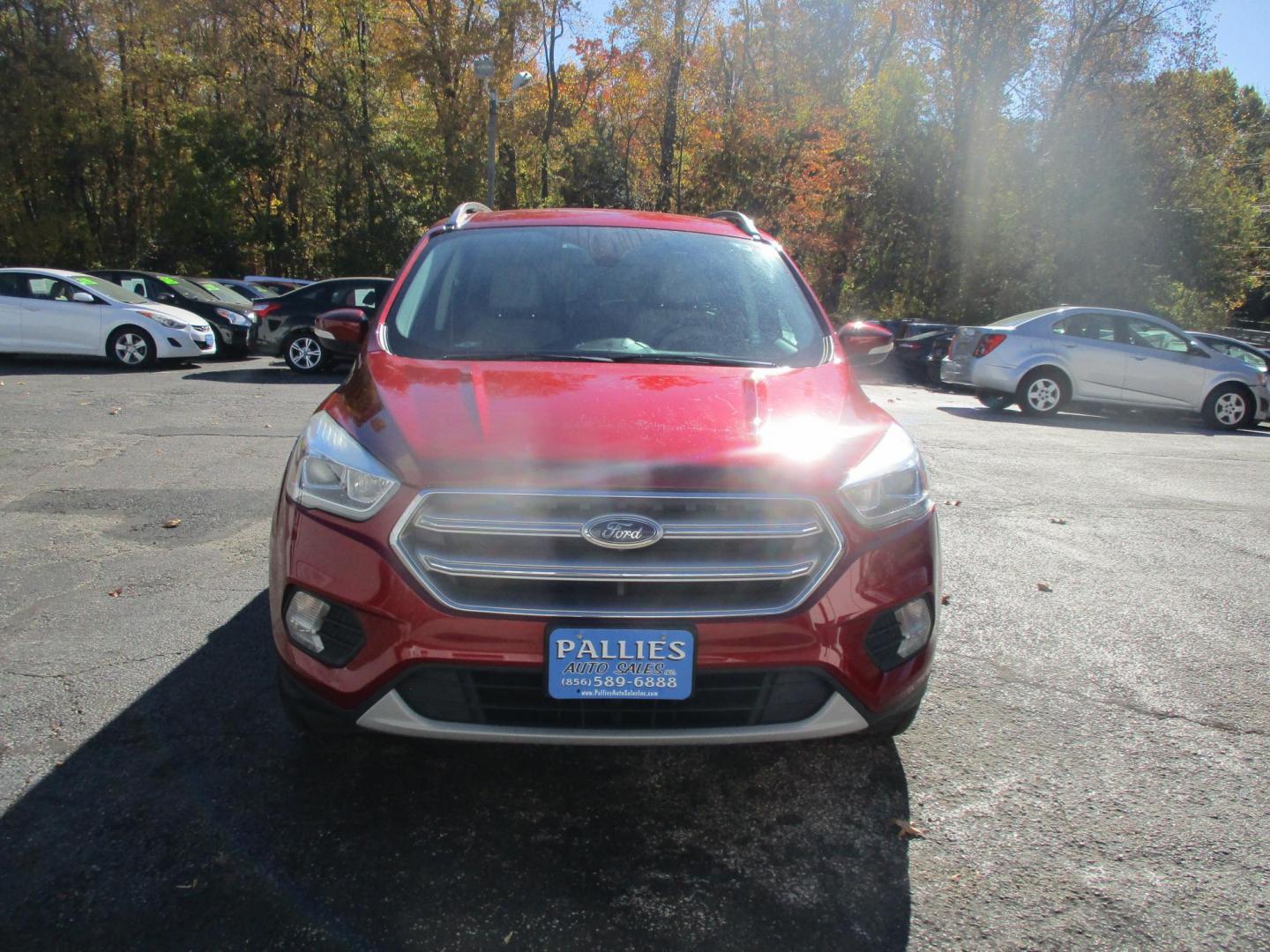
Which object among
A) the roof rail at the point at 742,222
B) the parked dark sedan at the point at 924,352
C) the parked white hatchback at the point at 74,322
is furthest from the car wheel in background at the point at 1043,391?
the parked white hatchback at the point at 74,322

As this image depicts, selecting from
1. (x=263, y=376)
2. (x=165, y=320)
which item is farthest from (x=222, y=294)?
(x=263, y=376)

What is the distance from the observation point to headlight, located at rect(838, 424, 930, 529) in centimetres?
242

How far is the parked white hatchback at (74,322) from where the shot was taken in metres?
13.3

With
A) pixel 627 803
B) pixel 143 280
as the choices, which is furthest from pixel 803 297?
pixel 143 280

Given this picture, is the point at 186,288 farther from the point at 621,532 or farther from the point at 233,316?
the point at 621,532

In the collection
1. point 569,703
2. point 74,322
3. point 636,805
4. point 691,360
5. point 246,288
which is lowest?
point 636,805

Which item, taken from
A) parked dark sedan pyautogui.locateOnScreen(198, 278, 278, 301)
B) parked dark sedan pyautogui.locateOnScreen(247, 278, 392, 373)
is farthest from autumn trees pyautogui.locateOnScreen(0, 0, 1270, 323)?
parked dark sedan pyautogui.locateOnScreen(247, 278, 392, 373)

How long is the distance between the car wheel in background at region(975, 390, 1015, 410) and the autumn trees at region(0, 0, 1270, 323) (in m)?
13.8

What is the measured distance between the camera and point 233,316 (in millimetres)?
16062

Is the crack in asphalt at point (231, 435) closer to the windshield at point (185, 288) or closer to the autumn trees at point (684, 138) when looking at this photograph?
the windshield at point (185, 288)

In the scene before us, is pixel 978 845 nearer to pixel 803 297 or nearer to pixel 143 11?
pixel 803 297

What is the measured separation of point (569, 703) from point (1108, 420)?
13298mm

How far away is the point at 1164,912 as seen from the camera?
223cm

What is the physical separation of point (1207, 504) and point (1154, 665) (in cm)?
405
